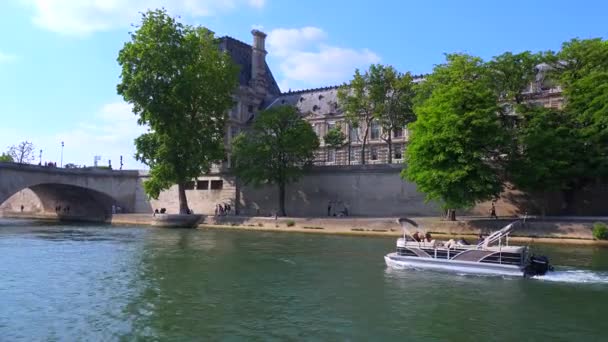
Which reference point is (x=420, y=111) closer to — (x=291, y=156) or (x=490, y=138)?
(x=490, y=138)

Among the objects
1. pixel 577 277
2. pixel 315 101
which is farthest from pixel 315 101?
pixel 577 277

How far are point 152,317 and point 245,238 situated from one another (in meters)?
29.5

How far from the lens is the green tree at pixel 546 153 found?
1843 inches

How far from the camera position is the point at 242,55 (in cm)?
9838

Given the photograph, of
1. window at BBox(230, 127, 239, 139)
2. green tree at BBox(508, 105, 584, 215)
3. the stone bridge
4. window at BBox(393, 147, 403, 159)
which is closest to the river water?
green tree at BBox(508, 105, 584, 215)

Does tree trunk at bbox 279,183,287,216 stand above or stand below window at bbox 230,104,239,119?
below

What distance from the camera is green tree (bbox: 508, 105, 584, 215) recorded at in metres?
46.8

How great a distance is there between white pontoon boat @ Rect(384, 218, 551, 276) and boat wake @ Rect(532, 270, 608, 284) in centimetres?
50

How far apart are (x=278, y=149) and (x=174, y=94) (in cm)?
1270

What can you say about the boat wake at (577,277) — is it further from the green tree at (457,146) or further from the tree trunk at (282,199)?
the tree trunk at (282,199)

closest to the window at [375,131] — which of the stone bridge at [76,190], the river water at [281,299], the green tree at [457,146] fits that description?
the stone bridge at [76,190]

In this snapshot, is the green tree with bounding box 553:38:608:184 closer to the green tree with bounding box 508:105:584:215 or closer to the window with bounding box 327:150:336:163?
the green tree with bounding box 508:105:584:215

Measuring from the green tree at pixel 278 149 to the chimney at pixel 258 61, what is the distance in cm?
3412

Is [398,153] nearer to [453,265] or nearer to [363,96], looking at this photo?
[363,96]
